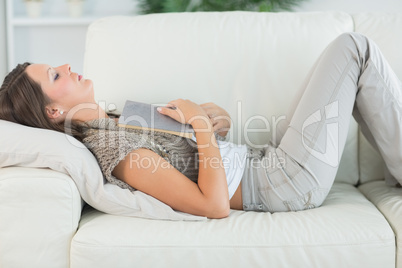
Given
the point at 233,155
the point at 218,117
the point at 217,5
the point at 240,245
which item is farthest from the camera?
the point at 217,5

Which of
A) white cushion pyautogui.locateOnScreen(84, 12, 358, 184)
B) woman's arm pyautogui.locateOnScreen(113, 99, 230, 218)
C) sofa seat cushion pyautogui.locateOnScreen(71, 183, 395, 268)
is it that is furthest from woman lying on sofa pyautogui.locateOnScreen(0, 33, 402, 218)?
white cushion pyautogui.locateOnScreen(84, 12, 358, 184)

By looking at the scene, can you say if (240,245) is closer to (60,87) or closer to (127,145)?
(127,145)

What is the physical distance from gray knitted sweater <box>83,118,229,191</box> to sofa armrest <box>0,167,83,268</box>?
18cm

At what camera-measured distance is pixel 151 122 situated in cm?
162

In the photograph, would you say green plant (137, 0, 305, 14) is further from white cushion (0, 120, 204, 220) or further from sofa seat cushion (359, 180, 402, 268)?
white cushion (0, 120, 204, 220)

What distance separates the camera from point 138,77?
6.50 ft

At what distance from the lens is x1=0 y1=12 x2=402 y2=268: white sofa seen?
1.37 metres

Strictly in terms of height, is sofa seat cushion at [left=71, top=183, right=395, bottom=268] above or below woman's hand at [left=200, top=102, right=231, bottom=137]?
below

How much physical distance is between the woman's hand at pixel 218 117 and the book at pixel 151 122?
0.76ft

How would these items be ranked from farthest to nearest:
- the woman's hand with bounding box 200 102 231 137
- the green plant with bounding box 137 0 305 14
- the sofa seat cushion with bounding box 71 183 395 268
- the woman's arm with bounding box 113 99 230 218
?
the green plant with bounding box 137 0 305 14 → the woman's hand with bounding box 200 102 231 137 → the woman's arm with bounding box 113 99 230 218 → the sofa seat cushion with bounding box 71 183 395 268

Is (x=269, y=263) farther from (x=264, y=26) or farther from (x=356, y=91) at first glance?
(x=264, y=26)

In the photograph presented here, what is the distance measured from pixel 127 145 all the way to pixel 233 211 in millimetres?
400

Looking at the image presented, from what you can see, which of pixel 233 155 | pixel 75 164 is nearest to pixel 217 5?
pixel 233 155

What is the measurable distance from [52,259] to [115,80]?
81 cm
